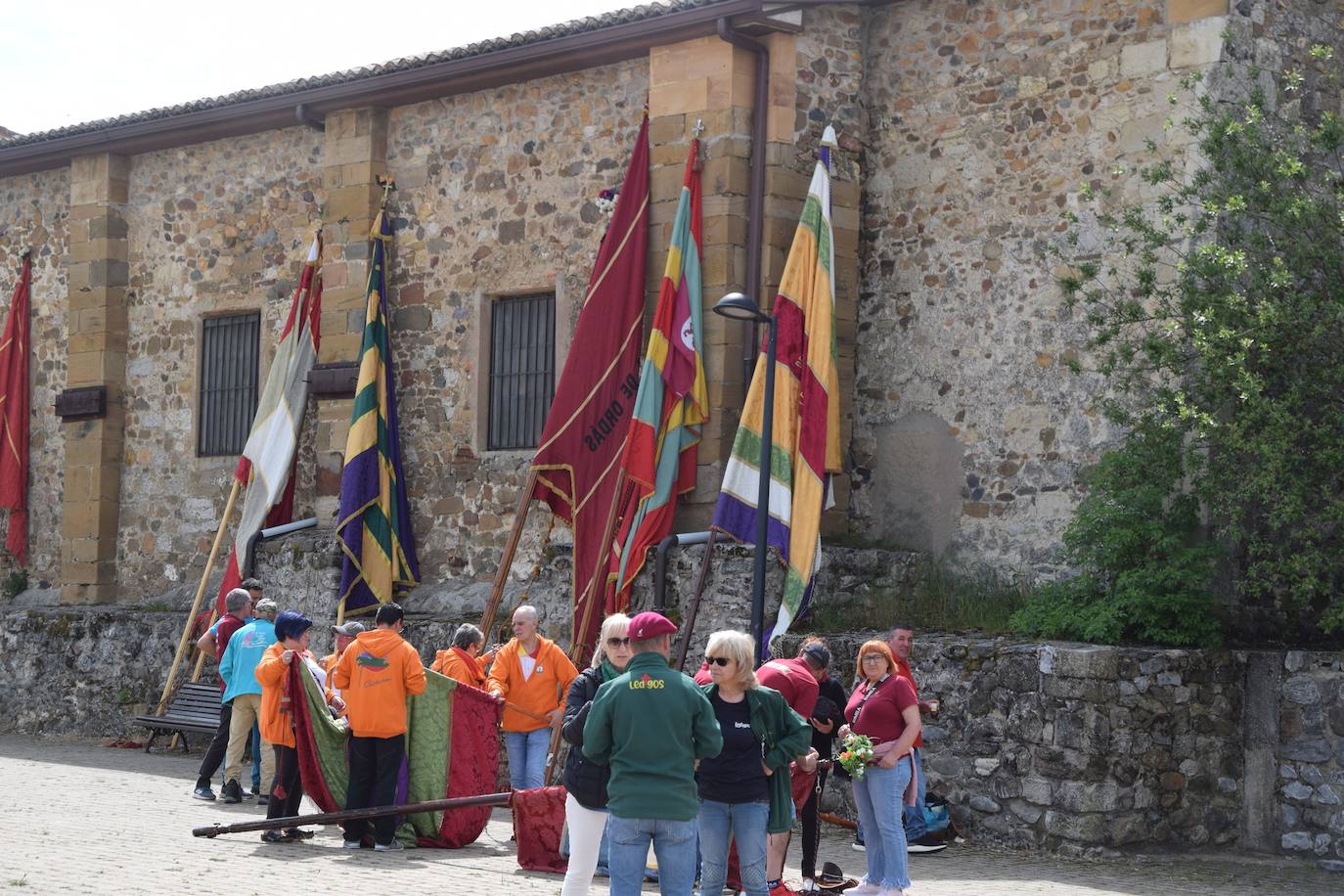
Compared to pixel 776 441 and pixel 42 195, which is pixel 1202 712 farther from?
pixel 42 195

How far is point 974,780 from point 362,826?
4119 millimetres

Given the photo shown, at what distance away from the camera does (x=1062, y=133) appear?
14938 mm

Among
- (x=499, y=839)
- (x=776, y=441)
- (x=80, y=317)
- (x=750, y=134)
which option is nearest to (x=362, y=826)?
(x=499, y=839)

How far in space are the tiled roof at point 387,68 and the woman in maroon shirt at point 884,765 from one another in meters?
6.62

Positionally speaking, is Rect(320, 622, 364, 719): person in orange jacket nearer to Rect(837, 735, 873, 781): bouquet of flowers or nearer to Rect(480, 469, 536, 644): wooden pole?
Rect(480, 469, 536, 644): wooden pole

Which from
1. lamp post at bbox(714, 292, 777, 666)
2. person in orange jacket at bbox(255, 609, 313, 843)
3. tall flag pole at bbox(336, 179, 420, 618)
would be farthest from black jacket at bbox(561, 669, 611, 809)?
tall flag pole at bbox(336, 179, 420, 618)

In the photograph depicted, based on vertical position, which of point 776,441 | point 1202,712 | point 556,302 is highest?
point 556,302

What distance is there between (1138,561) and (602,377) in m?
4.91

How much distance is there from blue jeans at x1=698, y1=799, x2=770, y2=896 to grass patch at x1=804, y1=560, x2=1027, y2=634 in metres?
5.31

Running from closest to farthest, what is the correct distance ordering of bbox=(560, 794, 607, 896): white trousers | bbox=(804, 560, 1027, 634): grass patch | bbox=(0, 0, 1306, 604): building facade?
bbox=(560, 794, 607, 896): white trousers → bbox=(804, 560, 1027, 634): grass patch → bbox=(0, 0, 1306, 604): building facade

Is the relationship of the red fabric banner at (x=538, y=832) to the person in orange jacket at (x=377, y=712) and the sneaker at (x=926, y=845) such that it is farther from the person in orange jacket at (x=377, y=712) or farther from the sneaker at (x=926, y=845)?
the sneaker at (x=926, y=845)

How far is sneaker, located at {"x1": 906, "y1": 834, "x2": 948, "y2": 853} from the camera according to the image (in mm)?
12547

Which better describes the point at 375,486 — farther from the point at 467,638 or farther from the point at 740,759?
the point at 740,759

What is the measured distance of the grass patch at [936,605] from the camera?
46.7ft
